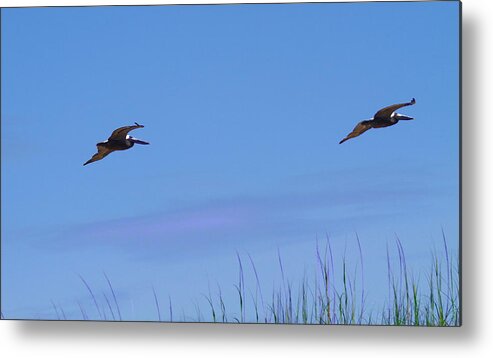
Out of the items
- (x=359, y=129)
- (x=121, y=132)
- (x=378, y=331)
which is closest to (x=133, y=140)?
(x=121, y=132)

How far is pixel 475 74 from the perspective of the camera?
4480 mm

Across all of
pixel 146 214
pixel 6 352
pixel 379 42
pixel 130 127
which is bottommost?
pixel 6 352

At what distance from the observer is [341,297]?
454 centimetres

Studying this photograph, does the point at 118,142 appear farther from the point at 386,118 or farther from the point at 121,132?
the point at 386,118

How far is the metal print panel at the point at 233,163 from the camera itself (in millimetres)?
4512

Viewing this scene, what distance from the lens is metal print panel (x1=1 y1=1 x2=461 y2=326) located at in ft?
14.8

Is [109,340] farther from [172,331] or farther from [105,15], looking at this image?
[105,15]

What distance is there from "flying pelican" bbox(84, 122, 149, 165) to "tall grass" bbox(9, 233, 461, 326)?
585 millimetres

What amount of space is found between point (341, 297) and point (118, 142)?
3.49 ft

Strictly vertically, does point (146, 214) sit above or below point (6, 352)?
above

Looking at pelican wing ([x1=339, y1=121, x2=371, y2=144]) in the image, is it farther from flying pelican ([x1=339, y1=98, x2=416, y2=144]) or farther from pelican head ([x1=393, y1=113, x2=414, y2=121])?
pelican head ([x1=393, y1=113, x2=414, y2=121])

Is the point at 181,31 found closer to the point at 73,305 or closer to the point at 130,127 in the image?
the point at 130,127

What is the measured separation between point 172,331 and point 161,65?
1052mm

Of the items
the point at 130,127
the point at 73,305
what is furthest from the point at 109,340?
the point at 130,127
